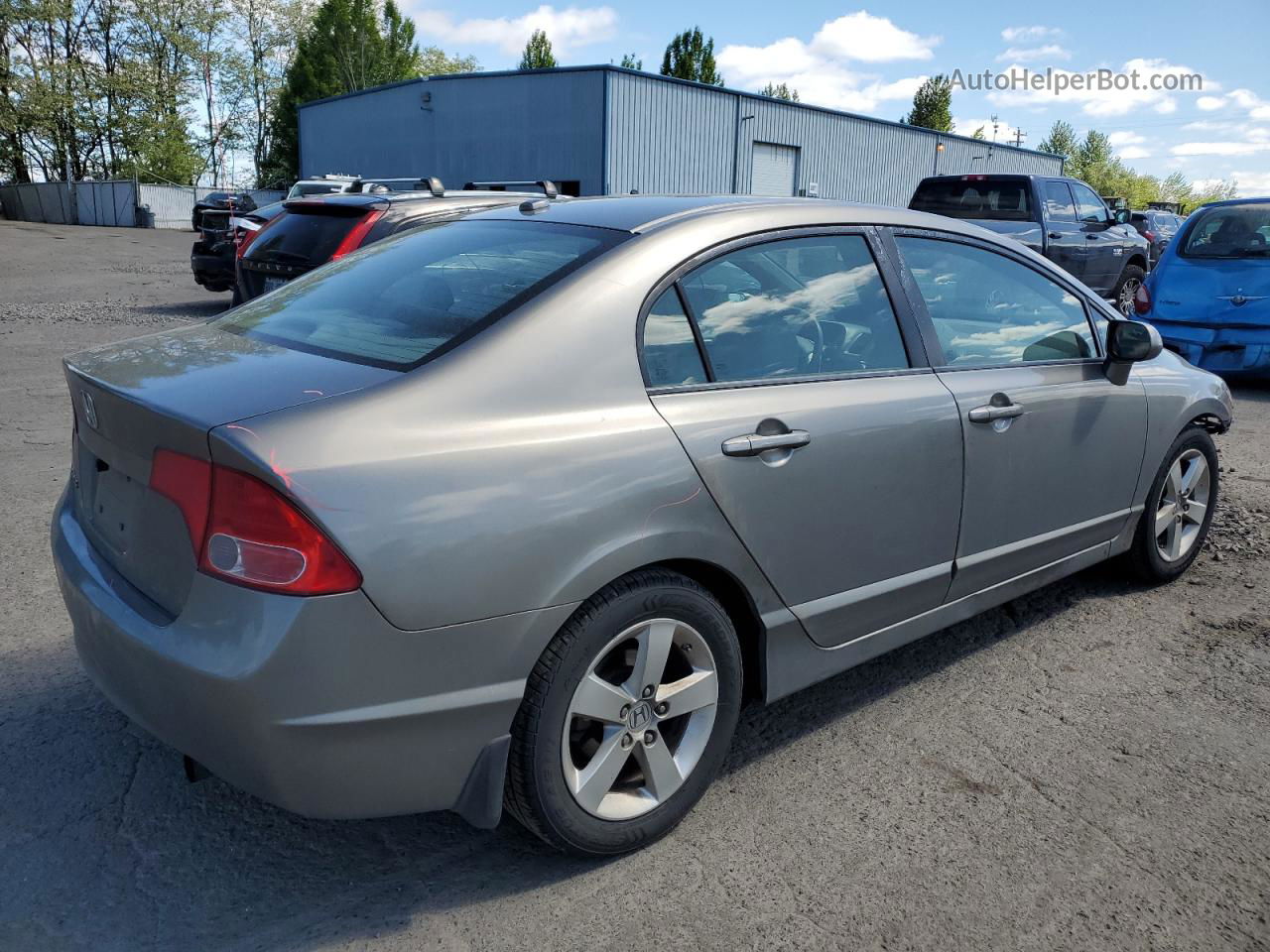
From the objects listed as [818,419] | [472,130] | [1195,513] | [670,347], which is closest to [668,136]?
[472,130]

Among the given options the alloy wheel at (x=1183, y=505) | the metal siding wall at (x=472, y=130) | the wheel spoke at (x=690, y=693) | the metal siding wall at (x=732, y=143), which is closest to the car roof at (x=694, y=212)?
the wheel spoke at (x=690, y=693)

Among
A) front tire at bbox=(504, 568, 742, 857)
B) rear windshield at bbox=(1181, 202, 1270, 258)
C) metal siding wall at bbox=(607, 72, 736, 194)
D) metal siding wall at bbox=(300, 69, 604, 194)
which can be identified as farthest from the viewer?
metal siding wall at bbox=(300, 69, 604, 194)

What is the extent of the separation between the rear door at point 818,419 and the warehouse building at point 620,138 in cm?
2289

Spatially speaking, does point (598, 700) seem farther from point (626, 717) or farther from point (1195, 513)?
point (1195, 513)

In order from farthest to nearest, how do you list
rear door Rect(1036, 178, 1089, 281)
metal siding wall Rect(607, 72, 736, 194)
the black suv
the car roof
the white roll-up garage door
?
the white roll-up garage door, metal siding wall Rect(607, 72, 736, 194), rear door Rect(1036, 178, 1089, 281), the black suv, the car roof

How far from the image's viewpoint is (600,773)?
7.81 feet

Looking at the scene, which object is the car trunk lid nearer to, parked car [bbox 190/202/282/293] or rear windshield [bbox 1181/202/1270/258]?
rear windshield [bbox 1181/202/1270/258]

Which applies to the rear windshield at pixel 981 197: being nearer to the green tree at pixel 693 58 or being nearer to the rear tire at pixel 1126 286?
the rear tire at pixel 1126 286

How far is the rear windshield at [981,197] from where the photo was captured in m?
13.0

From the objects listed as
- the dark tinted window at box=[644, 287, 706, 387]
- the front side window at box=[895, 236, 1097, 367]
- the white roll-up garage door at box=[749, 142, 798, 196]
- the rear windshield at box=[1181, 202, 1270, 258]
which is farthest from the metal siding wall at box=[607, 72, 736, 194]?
the dark tinted window at box=[644, 287, 706, 387]

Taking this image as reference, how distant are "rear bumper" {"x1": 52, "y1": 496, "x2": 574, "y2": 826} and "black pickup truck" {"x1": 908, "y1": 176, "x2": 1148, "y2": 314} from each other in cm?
1189

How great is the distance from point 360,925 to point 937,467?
198cm

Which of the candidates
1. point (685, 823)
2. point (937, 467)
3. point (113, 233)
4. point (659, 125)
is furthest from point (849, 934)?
point (113, 233)

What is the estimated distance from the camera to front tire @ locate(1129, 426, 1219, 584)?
13.7ft
